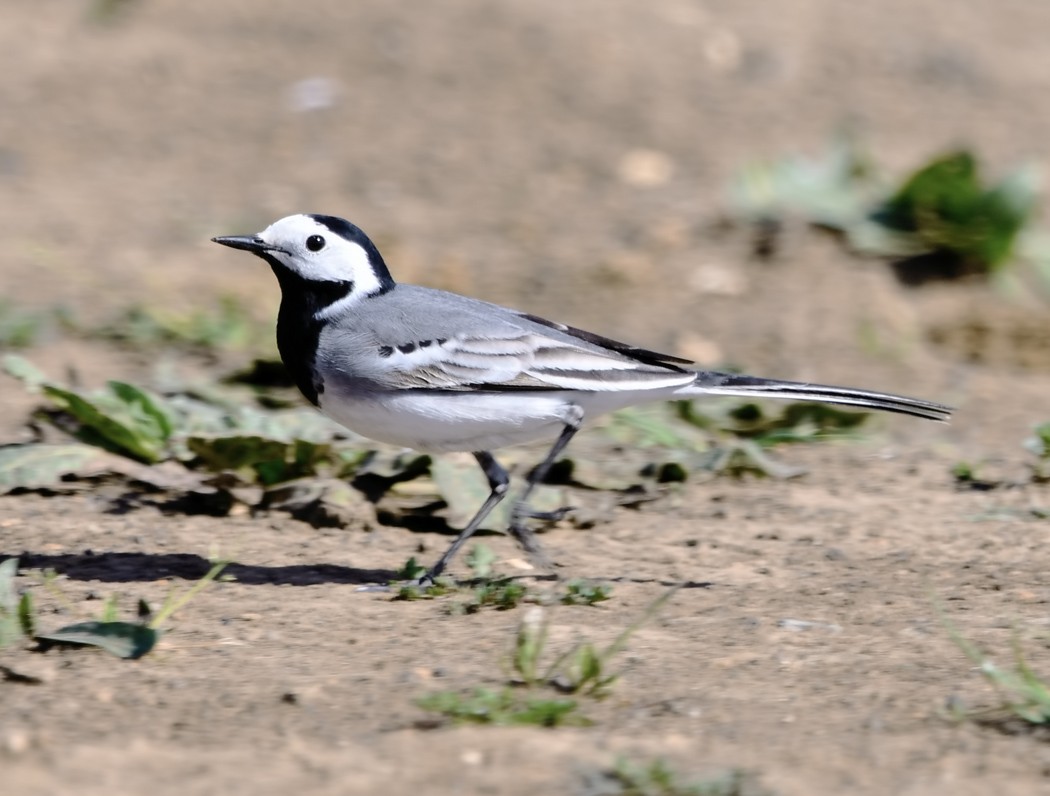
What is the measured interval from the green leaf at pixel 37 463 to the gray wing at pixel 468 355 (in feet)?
4.02

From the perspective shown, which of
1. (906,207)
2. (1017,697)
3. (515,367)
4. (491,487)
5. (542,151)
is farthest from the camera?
(542,151)

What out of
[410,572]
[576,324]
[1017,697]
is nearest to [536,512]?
[410,572]

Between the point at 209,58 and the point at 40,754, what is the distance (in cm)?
807

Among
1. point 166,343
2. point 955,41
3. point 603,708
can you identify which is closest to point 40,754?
point 603,708

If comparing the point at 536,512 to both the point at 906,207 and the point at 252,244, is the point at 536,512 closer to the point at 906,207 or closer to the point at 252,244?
the point at 252,244

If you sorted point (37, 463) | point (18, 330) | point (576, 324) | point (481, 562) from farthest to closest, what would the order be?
point (576, 324) → point (18, 330) → point (37, 463) → point (481, 562)

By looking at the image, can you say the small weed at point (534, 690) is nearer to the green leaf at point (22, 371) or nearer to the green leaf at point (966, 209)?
the green leaf at point (22, 371)

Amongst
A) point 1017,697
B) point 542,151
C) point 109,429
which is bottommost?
point 1017,697

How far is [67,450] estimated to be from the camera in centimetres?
577

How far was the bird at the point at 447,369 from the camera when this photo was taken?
16.4 ft

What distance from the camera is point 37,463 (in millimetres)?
5691

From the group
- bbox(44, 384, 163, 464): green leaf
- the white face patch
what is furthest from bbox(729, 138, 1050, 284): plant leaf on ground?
bbox(44, 384, 163, 464): green leaf

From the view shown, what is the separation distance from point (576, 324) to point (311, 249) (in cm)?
308

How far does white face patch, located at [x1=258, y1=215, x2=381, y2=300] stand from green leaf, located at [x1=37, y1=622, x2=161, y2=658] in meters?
1.54
